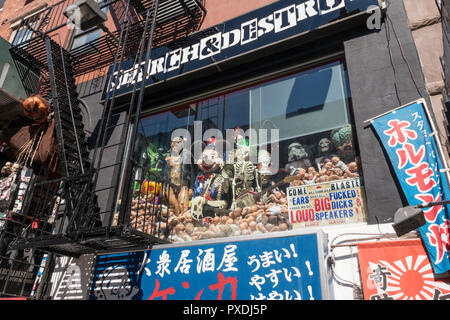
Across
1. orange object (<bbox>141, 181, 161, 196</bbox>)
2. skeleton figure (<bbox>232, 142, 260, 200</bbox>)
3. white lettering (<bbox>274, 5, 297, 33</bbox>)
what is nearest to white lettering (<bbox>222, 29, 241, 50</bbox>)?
white lettering (<bbox>274, 5, 297, 33</bbox>)

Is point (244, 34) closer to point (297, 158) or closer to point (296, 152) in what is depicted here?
point (296, 152)

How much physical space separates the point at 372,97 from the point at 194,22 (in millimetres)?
5893

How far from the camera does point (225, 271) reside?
18.8ft

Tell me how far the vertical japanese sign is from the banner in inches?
6.3

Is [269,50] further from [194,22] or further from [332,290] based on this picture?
→ [332,290]

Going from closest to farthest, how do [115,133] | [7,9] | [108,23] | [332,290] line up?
[332,290] < [115,133] < [108,23] < [7,9]

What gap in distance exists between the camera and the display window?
246 inches

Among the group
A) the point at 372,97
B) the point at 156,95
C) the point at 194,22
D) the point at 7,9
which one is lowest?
the point at 372,97

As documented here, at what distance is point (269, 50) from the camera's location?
7.84 metres

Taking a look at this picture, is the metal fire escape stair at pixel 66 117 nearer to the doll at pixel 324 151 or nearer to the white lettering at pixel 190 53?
the white lettering at pixel 190 53

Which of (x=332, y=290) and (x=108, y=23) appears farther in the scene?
(x=108, y=23)

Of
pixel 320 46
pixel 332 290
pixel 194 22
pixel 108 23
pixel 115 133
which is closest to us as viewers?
pixel 332 290

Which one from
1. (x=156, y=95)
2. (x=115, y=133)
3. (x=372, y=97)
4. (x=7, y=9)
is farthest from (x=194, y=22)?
(x=7, y=9)

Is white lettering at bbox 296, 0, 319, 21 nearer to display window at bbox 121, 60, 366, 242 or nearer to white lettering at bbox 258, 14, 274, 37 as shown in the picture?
white lettering at bbox 258, 14, 274, 37
